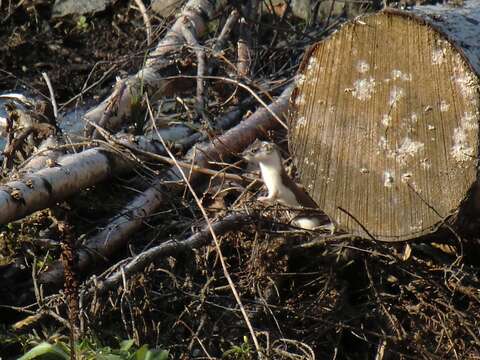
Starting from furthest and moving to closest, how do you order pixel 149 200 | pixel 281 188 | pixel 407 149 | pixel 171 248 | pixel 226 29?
pixel 226 29
pixel 149 200
pixel 281 188
pixel 171 248
pixel 407 149

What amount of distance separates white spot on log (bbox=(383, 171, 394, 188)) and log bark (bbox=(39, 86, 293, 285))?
1.49m

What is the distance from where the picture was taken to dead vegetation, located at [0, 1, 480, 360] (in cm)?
421

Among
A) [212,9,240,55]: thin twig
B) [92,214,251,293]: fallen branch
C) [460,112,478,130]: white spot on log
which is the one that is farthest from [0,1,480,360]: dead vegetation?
[212,9,240,55]: thin twig

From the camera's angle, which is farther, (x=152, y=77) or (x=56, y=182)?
(x=152, y=77)

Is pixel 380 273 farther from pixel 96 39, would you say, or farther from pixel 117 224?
pixel 96 39

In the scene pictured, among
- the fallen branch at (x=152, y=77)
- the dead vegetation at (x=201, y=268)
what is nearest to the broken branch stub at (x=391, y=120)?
the dead vegetation at (x=201, y=268)

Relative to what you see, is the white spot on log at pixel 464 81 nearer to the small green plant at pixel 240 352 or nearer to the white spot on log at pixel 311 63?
the white spot on log at pixel 311 63

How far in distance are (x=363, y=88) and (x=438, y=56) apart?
1.33 feet

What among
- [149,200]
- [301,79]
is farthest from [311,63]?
[149,200]

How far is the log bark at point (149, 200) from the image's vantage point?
15.6ft

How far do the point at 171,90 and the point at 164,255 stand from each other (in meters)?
2.17

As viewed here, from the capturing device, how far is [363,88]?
4.35 metres

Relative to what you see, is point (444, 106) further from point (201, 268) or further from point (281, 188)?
point (201, 268)

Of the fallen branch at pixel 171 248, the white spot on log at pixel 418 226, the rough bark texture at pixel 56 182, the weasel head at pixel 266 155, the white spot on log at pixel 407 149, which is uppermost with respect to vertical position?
the white spot on log at pixel 407 149
